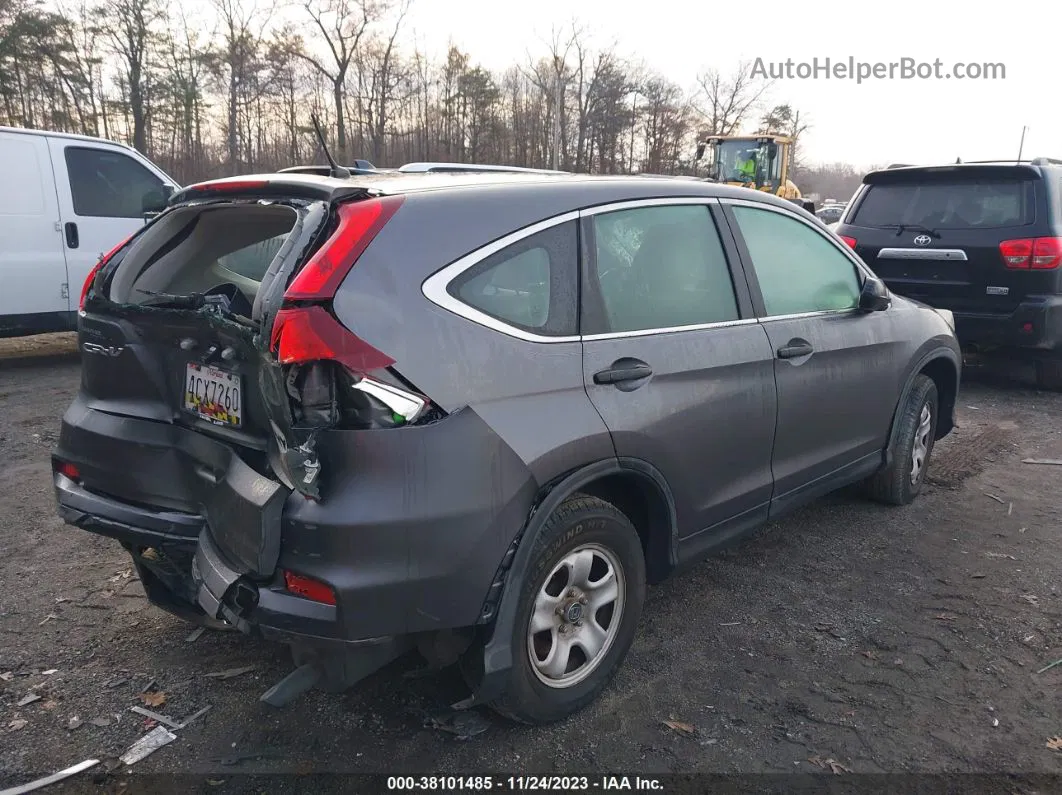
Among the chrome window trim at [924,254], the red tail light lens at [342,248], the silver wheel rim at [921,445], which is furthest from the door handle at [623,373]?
the chrome window trim at [924,254]

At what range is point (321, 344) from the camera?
2.06m

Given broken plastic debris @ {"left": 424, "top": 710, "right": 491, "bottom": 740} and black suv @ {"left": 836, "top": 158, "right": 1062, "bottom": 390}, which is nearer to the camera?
broken plastic debris @ {"left": 424, "top": 710, "right": 491, "bottom": 740}

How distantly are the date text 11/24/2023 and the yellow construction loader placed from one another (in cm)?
2253

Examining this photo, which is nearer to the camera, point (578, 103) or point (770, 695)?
point (770, 695)

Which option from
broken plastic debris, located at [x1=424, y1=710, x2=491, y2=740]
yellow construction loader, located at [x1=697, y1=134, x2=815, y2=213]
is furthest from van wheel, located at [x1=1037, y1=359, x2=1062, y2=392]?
yellow construction loader, located at [x1=697, y1=134, x2=815, y2=213]

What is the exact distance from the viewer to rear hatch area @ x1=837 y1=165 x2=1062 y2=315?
261 inches

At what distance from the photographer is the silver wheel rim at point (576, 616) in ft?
8.37

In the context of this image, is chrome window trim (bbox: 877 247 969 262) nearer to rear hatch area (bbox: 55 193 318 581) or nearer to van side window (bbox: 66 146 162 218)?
rear hatch area (bbox: 55 193 318 581)

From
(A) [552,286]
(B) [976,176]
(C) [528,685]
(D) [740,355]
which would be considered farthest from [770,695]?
(B) [976,176]

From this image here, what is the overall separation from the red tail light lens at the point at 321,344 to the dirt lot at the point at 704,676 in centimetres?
127

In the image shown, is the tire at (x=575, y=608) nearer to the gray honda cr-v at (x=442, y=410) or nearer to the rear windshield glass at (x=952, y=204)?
the gray honda cr-v at (x=442, y=410)

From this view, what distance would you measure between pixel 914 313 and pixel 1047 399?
397 cm

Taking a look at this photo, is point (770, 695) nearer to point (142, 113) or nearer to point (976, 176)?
point (976, 176)

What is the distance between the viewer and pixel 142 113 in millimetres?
32969
